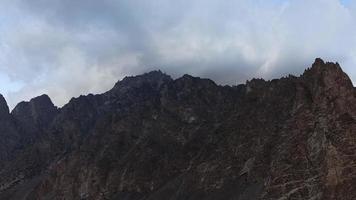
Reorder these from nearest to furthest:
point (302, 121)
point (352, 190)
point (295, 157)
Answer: point (352, 190) < point (295, 157) < point (302, 121)

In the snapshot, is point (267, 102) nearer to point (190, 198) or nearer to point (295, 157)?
point (190, 198)

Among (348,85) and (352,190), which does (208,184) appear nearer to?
(348,85)

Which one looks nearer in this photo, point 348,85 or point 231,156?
point 348,85

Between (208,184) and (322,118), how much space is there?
185 feet

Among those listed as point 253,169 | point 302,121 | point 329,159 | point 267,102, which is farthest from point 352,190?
point 267,102

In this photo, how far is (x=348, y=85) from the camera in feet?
445

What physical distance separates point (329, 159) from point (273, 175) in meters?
15.8

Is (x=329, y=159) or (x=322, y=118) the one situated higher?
(x=322, y=118)

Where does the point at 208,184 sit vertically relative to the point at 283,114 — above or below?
below

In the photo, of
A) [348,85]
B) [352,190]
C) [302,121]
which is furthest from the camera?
[348,85]

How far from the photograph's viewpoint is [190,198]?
16725 centimetres

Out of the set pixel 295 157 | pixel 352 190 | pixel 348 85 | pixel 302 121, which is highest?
pixel 348 85

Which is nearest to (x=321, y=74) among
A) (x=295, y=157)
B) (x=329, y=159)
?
(x=295, y=157)

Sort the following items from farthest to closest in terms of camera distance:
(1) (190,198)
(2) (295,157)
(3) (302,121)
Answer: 1. (1) (190,198)
2. (3) (302,121)
3. (2) (295,157)
